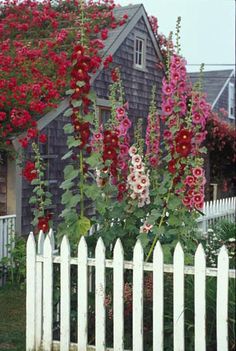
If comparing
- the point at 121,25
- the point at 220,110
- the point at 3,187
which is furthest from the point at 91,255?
the point at 220,110

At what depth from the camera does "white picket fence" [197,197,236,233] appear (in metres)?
10.2

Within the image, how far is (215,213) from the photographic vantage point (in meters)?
11.1

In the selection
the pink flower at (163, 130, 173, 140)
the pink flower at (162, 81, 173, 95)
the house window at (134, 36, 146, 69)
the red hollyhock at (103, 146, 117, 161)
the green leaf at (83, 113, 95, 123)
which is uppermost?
the house window at (134, 36, 146, 69)

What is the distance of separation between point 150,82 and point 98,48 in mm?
2759

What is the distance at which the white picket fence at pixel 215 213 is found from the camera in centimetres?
1025

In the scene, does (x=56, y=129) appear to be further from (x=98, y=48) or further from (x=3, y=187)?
(x=98, y=48)

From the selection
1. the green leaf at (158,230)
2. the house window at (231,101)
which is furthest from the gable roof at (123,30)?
the house window at (231,101)

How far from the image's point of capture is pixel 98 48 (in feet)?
39.5

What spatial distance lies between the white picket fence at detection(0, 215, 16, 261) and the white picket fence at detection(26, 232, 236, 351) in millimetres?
3700

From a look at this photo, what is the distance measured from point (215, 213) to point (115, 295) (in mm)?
6823

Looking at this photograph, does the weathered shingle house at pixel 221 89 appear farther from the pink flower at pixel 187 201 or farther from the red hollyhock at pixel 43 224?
the pink flower at pixel 187 201

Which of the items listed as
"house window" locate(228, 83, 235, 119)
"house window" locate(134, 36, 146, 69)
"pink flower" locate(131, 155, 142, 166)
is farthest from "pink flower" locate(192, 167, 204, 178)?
"house window" locate(228, 83, 235, 119)

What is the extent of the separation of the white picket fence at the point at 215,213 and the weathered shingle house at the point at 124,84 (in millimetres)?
2657

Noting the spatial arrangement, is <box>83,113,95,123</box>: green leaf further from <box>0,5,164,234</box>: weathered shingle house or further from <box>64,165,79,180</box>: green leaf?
<box>0,5,164,234</box>: weathered shingle house
